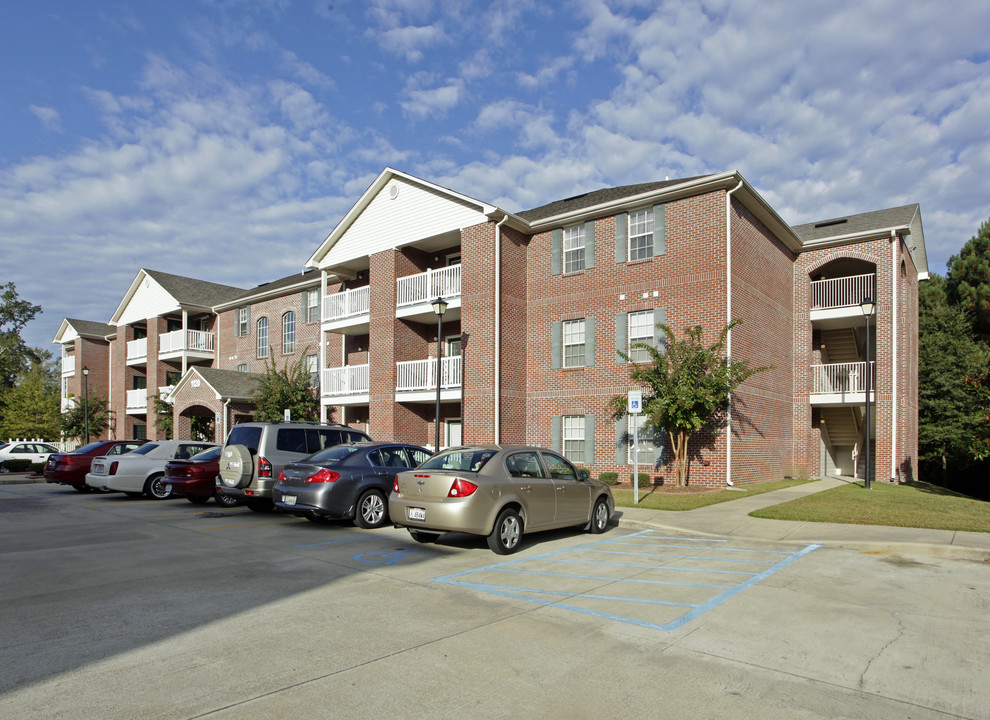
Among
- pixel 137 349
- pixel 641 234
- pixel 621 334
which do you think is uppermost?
pixel 641 234

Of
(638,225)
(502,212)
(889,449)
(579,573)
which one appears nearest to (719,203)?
(638,225)

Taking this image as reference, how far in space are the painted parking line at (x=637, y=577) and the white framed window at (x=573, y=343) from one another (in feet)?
37.7

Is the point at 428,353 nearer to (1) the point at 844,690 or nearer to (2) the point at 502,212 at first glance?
(2) the point at 502,212

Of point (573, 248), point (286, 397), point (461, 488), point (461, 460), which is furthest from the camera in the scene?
point (286, 397)

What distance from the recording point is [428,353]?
85.1 ft

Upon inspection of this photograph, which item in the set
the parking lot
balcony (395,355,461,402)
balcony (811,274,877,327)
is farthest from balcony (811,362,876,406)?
the parking lot

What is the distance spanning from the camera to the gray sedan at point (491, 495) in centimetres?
941

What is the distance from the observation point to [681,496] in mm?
17125

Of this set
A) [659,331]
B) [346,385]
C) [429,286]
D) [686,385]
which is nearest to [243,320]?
[346,385]

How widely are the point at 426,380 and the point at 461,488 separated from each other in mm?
14442

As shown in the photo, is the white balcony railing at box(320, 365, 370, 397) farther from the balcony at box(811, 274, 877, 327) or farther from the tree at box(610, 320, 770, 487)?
the balcony at box(811, 274, 877, 327)

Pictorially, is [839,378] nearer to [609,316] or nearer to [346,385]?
[609,316]

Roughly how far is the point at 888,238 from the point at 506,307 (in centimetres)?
1421

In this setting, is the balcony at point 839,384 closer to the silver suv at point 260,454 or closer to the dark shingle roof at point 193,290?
the silver suv at point 260,454
